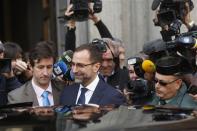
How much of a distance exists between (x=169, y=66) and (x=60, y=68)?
Answer: 1.52m

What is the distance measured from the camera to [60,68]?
5.66 m

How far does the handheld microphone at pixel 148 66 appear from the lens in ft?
16.0

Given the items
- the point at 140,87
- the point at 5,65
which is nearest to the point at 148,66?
the point at 140,87

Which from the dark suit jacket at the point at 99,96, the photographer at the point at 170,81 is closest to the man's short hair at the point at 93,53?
the dark suit jacket at the point at 99,96

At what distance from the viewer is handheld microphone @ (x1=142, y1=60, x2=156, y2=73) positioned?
4.87 m

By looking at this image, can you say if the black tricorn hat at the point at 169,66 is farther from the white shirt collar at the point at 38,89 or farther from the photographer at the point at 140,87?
the white shirt collar at the point at 38,89

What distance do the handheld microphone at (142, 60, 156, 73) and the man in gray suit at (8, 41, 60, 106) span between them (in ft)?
2.52

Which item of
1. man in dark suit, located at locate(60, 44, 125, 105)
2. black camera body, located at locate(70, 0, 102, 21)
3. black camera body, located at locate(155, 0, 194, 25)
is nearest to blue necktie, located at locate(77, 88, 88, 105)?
man in dark suit, located at locate(60, 44, 125, 105)

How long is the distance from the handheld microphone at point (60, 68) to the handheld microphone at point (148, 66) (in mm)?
962

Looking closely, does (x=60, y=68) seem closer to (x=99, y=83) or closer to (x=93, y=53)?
(x=93, y=53)

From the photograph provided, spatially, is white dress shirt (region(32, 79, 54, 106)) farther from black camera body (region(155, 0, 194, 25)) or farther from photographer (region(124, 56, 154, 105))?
black camera body (region(155, 0, 194, 25))

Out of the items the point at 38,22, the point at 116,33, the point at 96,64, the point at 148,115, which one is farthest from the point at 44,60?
the point at 38,22

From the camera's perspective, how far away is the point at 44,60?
5.13 m

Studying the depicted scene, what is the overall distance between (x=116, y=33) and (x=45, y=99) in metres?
4.60
